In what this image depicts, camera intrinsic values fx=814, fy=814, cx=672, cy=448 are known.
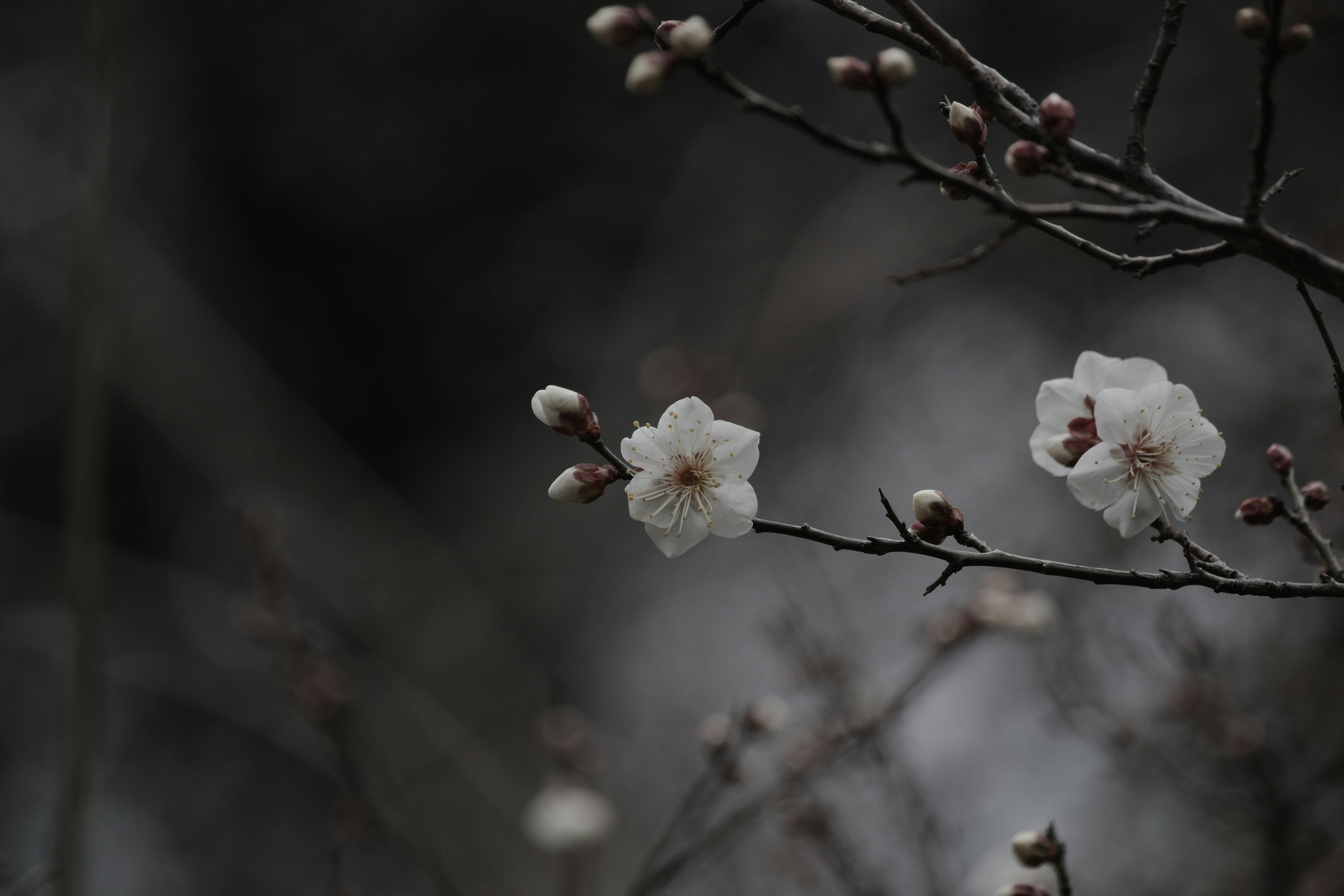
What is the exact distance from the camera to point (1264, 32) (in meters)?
0.46

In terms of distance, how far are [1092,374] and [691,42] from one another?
1.52 ft

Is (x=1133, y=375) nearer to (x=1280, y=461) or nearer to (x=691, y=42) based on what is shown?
(x=1280, y=461)

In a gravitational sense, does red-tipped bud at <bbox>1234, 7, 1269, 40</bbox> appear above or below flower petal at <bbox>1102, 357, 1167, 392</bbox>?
below

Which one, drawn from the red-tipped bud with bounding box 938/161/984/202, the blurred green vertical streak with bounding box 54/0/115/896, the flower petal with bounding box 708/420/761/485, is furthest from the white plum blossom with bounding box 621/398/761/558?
the blurred green vertical streak with bounding box 54/0/115/896

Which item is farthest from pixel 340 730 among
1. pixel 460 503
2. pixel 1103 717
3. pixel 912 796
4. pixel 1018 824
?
pixel 460 503

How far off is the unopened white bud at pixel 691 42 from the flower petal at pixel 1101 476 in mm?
434

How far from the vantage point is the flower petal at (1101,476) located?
0.66 m

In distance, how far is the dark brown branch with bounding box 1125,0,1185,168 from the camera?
1.76ft

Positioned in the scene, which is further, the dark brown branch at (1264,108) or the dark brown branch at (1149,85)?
the dark brown branch at (1149,85)

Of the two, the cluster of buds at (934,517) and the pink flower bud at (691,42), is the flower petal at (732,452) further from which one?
the pink flower bud at (691,42)

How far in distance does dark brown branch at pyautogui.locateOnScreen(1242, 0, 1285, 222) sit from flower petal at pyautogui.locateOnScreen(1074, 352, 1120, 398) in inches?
11.1

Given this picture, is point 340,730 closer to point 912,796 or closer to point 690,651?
point 912,796

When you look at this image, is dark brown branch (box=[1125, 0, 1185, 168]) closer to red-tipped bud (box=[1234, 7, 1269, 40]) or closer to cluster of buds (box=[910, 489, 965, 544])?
red-tipped bud (box=[1234, 7, 1269, 40])

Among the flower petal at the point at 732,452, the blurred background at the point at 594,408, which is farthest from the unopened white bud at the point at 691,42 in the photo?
the blurred background at the point at 594,408
